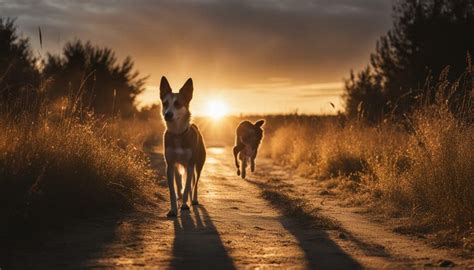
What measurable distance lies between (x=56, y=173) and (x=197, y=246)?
9.42 feet

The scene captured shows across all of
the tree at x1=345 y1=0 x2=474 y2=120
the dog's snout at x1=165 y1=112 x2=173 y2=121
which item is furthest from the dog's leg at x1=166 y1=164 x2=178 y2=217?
the tree at x1=345 y1=0 x2=474 y2=120

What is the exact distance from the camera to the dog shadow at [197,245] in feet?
20.2

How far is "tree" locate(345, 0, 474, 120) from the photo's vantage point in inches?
987

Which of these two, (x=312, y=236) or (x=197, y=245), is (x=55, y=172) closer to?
(x=197, y=245)

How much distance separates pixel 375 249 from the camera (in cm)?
717

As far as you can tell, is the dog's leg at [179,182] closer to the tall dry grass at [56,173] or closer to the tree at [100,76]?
the tall dry grass at [56,173]

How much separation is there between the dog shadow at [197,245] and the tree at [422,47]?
52.2 feet

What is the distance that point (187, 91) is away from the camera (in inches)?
424

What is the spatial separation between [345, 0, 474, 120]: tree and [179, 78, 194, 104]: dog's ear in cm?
1411

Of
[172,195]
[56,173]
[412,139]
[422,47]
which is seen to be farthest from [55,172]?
[422,47]

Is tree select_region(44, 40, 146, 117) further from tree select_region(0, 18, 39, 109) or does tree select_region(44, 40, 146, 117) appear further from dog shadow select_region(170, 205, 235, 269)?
dog shadow select_region(170, 205, 235, 269)

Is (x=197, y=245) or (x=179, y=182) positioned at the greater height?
(x=179, y=182)

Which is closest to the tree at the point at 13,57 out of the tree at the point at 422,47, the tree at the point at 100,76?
the tree at the point at 100,76

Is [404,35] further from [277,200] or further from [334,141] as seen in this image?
[277,200]
